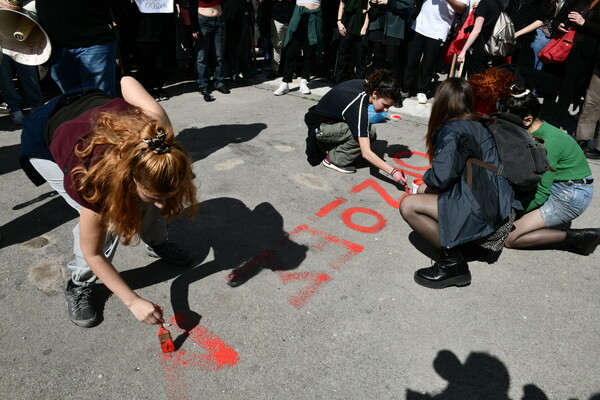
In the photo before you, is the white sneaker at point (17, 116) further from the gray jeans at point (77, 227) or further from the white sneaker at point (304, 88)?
the white sneaker at point (304, 88)

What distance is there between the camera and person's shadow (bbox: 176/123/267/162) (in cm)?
466

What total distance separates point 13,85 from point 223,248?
383cm

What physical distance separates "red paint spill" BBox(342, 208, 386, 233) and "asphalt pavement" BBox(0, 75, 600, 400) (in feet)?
0.05

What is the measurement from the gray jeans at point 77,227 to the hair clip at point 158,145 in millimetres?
753

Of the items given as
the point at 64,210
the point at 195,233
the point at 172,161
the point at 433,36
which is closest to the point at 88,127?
the point at 172,161

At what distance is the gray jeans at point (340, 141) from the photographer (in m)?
4.14

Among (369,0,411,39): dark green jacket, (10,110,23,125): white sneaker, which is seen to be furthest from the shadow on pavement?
(369,0,411,39): dark green jacket

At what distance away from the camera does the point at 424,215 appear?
2.96 metres

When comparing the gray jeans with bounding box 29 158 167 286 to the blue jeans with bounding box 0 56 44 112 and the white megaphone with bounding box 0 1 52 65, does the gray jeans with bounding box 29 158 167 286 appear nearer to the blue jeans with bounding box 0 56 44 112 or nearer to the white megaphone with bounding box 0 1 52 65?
the white megaphone with bounding box 0 1 52 65

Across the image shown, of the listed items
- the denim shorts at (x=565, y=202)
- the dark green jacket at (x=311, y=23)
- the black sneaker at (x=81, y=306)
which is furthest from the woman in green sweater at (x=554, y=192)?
the dark green jacket at (x=311, y=23)

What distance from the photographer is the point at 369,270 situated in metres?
2.96

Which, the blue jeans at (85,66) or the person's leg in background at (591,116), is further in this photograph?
the person's leg in background at (591,116)

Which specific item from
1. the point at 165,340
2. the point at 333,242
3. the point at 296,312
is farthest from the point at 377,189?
the point at 165,340

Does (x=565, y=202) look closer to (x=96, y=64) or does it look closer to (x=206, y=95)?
(x=96, y=64)
